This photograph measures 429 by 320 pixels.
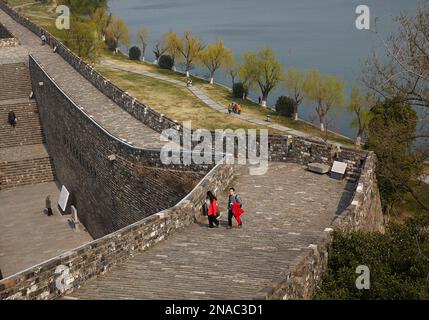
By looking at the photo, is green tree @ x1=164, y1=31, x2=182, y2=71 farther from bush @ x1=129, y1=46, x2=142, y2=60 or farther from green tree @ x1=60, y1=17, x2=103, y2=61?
green tree @ x1=60, y1=17, x2=103, y2=61

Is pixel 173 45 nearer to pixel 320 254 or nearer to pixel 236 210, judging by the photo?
pixel 236 210

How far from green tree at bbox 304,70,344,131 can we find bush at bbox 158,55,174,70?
21.0m

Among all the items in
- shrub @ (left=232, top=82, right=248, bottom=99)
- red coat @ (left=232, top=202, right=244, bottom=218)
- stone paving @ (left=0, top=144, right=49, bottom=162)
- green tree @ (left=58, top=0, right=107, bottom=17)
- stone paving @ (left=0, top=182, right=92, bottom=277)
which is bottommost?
stone paving @ (left=0, top=182, right=92, bottom=277)

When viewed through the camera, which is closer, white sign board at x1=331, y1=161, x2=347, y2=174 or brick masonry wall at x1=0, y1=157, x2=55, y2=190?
white sign board at x1=331, y1=161, x2=347, y2=174

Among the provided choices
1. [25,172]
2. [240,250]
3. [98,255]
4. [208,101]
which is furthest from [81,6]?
[240,250]

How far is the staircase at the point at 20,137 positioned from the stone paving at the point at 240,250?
61.3 feet

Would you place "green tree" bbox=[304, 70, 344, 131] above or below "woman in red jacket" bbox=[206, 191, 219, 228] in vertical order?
above

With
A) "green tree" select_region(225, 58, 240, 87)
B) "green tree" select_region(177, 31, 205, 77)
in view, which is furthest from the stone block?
"green tree" select_region(177, 31, 205, 77)

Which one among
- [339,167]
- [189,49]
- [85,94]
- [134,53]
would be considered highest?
[189,49]

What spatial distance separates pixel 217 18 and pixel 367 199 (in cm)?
9843

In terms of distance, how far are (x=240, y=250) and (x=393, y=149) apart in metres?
11.8

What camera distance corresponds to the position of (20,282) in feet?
32.0

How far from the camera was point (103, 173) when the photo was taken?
21781 mm

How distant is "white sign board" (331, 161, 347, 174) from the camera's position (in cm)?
1736
